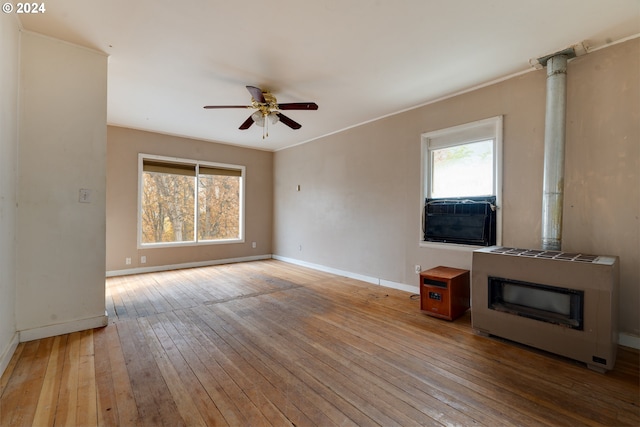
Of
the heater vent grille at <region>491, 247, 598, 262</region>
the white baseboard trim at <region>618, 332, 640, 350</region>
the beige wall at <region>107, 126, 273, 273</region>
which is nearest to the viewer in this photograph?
the heater vent grille at <region>491, 247, 598, 262</region>

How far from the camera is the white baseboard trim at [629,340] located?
2.48 m

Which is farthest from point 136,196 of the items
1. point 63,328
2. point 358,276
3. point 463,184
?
point 463,184

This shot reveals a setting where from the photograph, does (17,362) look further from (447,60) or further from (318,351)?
(447,60)

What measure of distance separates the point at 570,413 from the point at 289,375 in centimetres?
178

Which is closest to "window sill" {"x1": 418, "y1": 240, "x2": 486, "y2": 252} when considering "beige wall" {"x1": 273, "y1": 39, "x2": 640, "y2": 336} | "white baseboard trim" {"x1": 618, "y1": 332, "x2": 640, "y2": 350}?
"beige wall" {"x1": 273, "y1": 39, "x2": 640, "y2": 336}

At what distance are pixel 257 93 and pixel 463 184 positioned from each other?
9.41 feet

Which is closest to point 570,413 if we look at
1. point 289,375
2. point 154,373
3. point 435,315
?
point 435,315

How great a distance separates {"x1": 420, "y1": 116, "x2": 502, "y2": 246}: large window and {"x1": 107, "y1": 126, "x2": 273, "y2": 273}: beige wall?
13.9 feet

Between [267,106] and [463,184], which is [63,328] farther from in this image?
[463,184]

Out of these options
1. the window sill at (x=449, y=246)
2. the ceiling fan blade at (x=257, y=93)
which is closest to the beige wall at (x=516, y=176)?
the window sill at (x=449, y=246)

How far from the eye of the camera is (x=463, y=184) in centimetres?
375

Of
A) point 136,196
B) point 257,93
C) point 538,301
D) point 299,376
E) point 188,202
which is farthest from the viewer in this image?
point 188,202

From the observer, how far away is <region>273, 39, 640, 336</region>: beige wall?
8.36 feet

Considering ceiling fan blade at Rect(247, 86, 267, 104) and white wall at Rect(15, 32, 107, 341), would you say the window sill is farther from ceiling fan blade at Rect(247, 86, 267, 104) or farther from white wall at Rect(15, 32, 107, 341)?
white wall at Rect(15, 32, 107, 341)
